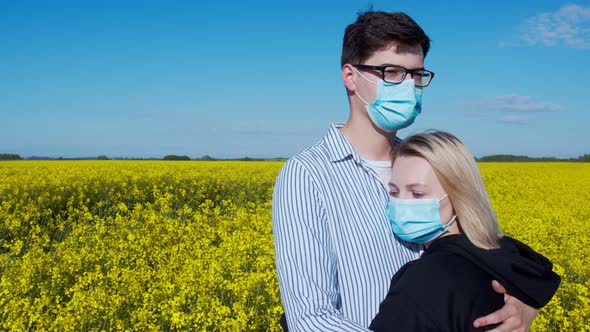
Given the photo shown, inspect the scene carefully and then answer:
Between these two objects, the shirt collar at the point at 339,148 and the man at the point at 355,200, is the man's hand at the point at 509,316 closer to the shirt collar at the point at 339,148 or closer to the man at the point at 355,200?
the man at the point at 355,200

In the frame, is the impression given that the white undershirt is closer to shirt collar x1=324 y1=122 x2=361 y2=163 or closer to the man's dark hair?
shirt collar x1=324 y1=122 x2=361 y2=163

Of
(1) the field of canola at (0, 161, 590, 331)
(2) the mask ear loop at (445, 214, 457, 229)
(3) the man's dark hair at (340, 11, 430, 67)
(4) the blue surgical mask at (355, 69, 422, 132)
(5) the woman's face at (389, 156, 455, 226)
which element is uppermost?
(3) the man's dark hair at (340, 11, 430, 67)

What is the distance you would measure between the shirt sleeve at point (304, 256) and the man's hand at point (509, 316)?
38cm

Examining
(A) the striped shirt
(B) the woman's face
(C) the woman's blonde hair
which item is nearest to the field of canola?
(A) the striped shirt

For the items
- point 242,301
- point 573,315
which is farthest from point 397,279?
point 573,315

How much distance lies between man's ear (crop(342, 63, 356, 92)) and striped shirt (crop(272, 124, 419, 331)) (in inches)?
6.7

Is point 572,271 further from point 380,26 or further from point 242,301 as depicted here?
point 380,26

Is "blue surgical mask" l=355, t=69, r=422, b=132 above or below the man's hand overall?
above

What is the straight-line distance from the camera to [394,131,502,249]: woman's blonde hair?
175cm

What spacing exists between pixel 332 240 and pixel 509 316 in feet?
1.91

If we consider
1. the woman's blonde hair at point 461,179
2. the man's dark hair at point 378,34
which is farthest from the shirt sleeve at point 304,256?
the man's dark hair at point 378,34

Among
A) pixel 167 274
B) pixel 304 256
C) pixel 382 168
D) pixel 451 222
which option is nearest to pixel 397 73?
pixel 382 168

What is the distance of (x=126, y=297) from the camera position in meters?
4.56

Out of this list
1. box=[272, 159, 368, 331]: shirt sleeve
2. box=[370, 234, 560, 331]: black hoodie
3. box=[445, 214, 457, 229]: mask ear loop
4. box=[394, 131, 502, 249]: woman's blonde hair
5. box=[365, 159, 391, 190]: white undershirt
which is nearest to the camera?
box=[370, 234, 560, 331]: black hoodie
